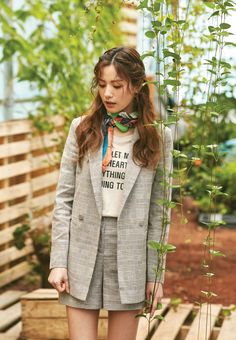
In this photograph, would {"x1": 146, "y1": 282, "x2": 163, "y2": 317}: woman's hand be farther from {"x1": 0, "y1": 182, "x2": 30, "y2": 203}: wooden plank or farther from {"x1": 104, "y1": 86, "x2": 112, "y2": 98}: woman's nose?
{"x1": 0, "y1": 182, "x2": 30, "y2": 203}: wooden plank

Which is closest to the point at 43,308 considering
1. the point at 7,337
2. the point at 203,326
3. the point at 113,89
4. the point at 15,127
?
the point at 7,337

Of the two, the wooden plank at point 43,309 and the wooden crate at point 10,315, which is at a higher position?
the wooden plank at point 43,309

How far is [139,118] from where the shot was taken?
123 inches

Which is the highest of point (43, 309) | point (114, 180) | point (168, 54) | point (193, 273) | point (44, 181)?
point (168, 54)

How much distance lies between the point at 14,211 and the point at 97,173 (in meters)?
3.48

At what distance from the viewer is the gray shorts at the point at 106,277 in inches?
119

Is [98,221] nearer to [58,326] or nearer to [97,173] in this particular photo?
Answer: [97,173]

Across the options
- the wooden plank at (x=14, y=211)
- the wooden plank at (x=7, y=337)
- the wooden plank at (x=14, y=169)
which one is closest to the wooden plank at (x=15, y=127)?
the wooden plank at (x=14, y=169)

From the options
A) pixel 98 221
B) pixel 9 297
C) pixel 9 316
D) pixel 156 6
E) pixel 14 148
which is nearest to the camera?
pixel 156 6

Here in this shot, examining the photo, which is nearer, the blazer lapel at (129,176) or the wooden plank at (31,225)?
the blazer lapel at (129,176)

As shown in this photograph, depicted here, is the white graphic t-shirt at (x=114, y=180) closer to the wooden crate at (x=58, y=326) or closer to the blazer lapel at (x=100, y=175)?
the blazer lapel at (x=100, y=175)

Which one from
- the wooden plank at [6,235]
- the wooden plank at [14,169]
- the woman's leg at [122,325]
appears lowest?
the wooden plank at [6,235]

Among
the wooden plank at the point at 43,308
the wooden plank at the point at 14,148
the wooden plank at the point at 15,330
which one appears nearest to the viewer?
the wooden plank at the point at 43,308

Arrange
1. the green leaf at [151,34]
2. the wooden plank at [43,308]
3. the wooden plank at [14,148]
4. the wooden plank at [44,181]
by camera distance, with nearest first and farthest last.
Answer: the green leaf at [151,34]
the wooden plank at [43,308]
the wooden plank at [14,148]
the wooden plank at [44,181]
